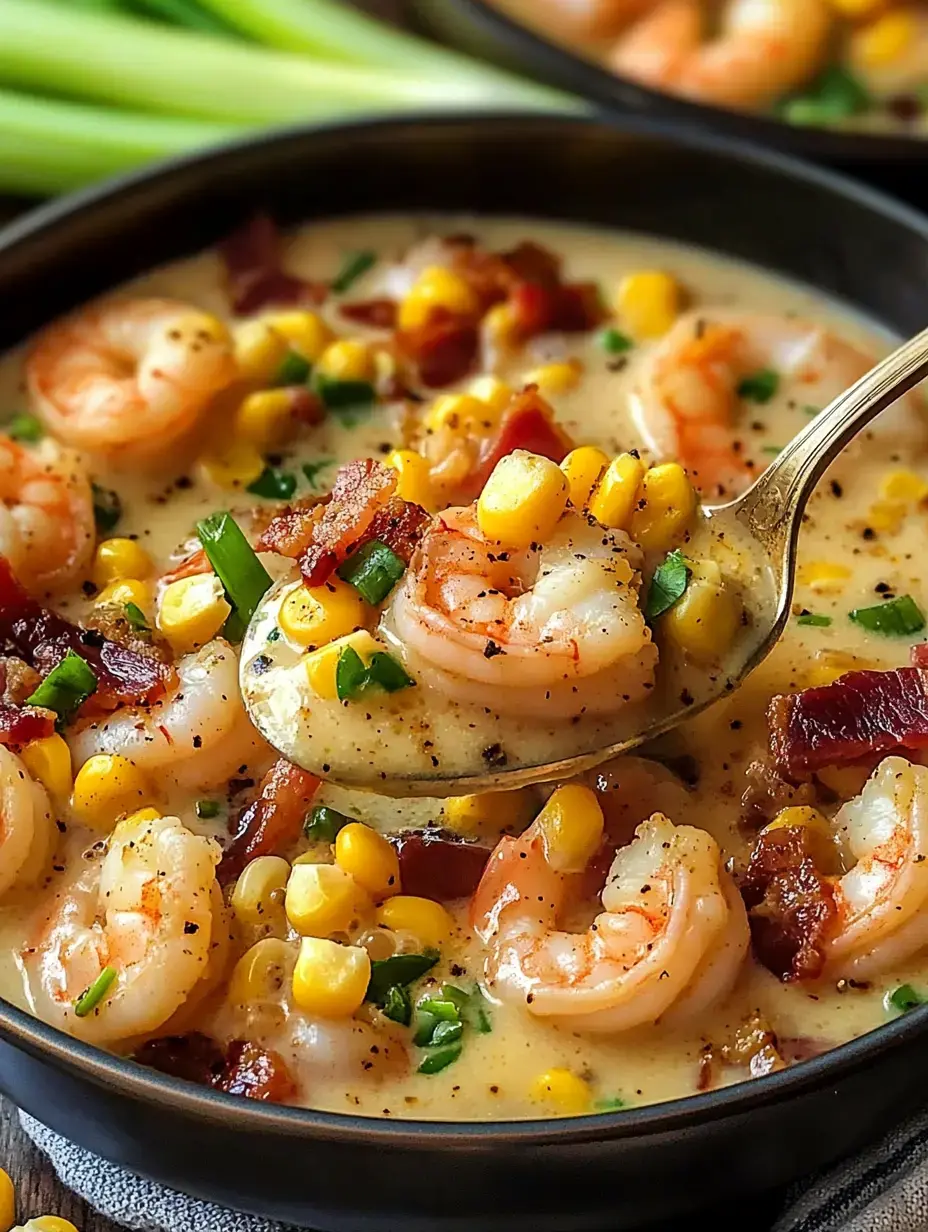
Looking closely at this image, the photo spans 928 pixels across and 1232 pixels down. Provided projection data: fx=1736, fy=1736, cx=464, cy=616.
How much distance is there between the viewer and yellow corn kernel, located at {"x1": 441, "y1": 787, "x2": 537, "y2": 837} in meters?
3.48

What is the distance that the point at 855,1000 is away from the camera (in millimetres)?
3217

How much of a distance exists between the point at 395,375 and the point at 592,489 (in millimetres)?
1125

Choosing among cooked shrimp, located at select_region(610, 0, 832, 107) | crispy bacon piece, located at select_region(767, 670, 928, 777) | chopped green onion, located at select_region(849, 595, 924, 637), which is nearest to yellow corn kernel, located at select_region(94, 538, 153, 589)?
crispy bacon piece, located at select_region(767, 670, 928, 777)

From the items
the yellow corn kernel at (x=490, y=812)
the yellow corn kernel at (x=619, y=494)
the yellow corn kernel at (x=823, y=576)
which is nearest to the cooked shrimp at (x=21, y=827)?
the yellow corn kernel at (x=490, y=812)

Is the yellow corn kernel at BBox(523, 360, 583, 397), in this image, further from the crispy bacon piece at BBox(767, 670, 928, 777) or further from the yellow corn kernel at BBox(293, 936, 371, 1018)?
the yellow corn kernel at BBox(293, 936, 371, 1018)

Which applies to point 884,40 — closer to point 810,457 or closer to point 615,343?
point 615,343

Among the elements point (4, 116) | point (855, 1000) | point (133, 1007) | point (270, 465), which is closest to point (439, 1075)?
point (133, 1007)

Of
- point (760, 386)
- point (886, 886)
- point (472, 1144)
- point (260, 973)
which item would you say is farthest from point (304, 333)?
point (472, 1144)

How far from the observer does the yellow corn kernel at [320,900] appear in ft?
10.6

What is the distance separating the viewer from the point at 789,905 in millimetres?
3230

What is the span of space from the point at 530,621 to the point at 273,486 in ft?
4.15

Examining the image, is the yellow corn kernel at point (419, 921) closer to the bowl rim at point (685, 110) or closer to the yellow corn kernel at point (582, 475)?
the yellow corn kernel at point (582, 475)

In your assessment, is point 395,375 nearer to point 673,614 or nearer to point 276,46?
point 673,614

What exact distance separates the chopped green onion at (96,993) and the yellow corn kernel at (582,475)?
49.5 inches
